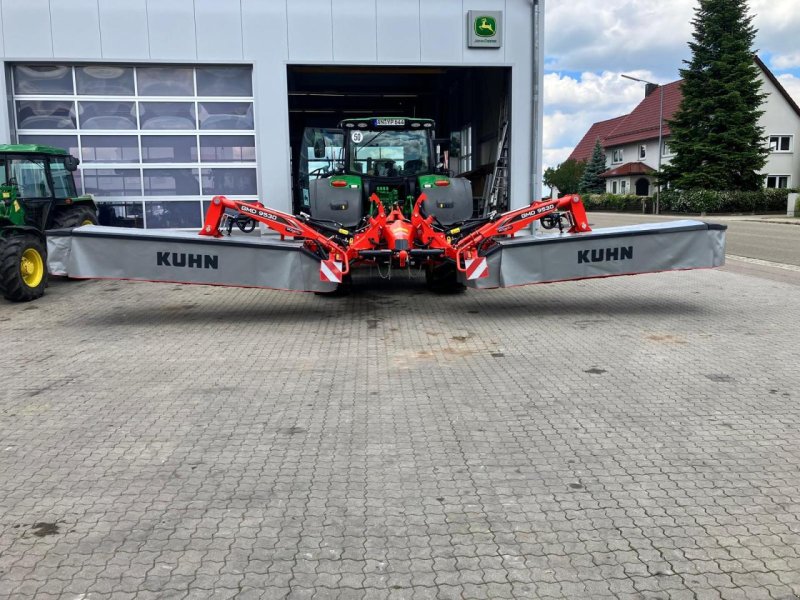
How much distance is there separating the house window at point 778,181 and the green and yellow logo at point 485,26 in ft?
133

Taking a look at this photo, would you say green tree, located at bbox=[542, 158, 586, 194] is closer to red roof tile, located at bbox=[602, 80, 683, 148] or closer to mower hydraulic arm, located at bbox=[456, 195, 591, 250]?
red roof tile, located at bbox=[602, 80, 683, 148]

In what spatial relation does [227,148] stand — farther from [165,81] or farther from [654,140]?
[654,140]

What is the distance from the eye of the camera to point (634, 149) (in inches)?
2334

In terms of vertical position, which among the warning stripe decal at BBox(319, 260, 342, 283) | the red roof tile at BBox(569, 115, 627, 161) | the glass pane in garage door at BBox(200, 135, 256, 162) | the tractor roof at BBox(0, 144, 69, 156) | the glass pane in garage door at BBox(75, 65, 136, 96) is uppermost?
the red roof tile at BBox(569, 115, 627, 161)

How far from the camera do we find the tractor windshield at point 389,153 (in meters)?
11.7

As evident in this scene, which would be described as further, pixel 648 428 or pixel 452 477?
pixel 648 428

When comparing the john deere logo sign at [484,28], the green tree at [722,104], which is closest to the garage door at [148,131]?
the john deere logo sign at [484,28]

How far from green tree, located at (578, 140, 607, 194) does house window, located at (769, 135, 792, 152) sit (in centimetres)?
1608

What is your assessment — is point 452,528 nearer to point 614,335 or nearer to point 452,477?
point 452,477

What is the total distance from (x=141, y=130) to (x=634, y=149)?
52.0 metres

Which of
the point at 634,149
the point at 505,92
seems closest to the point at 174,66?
the point at 505,92

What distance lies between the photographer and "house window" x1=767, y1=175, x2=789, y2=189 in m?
48.0

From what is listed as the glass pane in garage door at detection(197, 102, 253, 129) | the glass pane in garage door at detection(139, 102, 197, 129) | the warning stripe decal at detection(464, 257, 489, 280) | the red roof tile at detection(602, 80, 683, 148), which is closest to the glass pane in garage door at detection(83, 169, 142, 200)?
the glass pane in garage door at detection(139, 102, 197, 129)

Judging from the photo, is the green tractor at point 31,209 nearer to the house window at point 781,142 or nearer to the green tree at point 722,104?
the green tree at point 722,104
